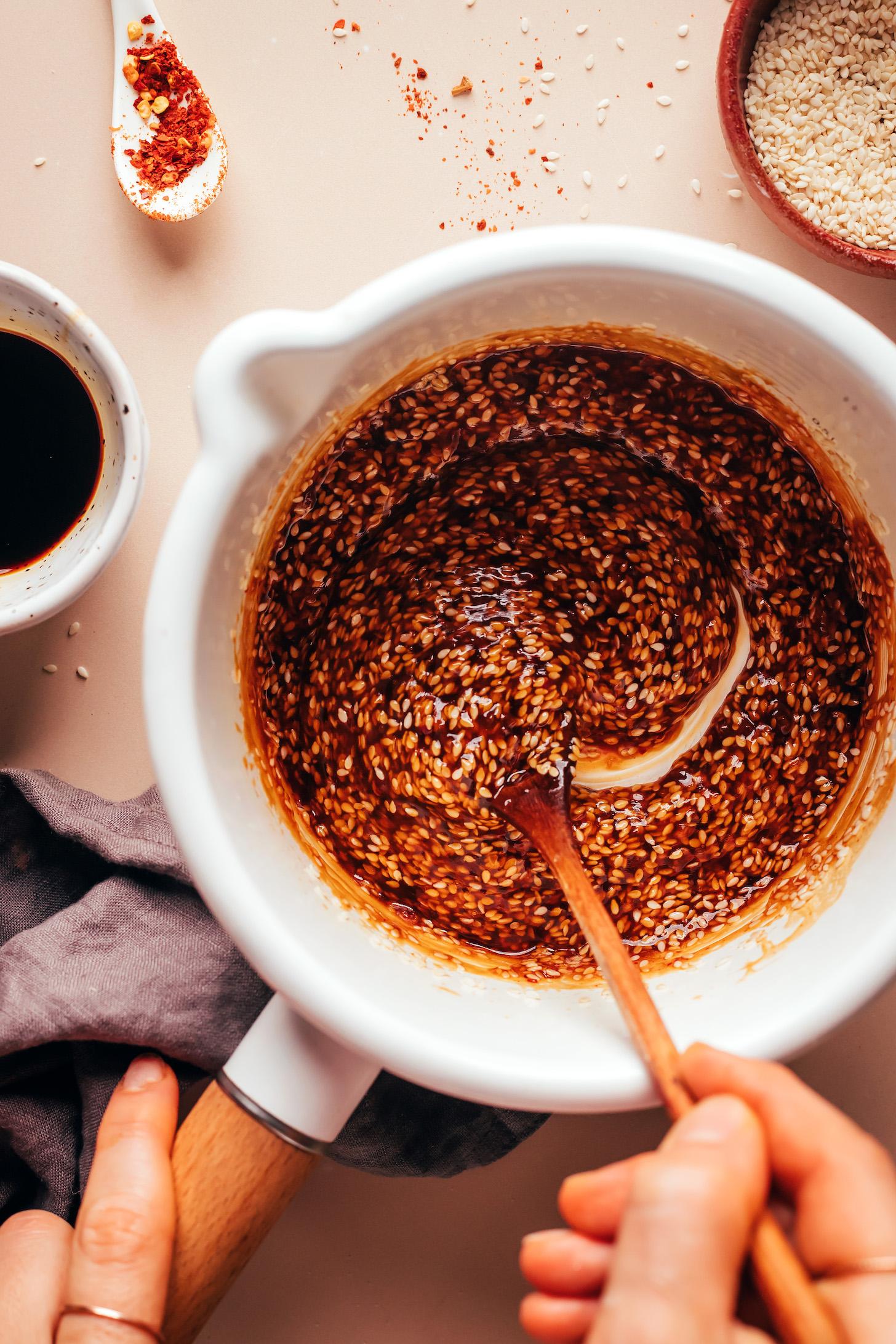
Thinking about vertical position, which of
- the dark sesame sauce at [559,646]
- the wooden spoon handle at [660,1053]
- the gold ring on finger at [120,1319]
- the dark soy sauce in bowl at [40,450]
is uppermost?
the dark soy sauce in bowl at [40,450]

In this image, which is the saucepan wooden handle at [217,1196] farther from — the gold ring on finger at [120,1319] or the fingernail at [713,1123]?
the fingernail at [713,1123]

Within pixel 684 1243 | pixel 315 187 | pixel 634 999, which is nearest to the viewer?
pixel 684 1243

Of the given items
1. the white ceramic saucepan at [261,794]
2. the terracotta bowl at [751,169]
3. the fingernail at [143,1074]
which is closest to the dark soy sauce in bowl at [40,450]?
the white ceramic saucepan at [261,794]

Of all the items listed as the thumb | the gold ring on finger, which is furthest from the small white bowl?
the thumb

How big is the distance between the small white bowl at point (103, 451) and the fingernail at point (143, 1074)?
483mm

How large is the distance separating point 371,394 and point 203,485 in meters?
0.22

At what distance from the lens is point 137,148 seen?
109cm

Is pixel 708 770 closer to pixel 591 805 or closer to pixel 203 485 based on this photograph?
pixel 591 805

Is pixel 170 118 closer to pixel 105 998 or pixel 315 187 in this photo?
pixel 315 187

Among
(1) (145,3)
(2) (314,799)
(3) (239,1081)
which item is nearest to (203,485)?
(2) (314,799)

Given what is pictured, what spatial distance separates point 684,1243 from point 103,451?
93 cm

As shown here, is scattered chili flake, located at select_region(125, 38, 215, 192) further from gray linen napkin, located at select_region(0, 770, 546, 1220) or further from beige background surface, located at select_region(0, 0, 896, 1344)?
gray linen napkin, located at select_region(0, 770, 546, 1220)

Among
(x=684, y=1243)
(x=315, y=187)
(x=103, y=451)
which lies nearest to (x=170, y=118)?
(x=315, y=187)

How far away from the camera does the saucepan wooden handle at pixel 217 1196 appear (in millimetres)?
872
